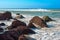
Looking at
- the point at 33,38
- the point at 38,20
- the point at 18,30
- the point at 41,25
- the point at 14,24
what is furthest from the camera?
the point at 38,20

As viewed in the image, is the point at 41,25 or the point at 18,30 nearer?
the point at 18,30

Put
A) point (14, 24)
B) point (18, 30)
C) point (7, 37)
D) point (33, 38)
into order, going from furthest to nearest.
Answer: point (14, 24), point (18, 30), point (33, 38), point (7, 37)

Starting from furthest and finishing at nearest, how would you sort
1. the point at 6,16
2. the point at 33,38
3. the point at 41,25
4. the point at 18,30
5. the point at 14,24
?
the point at 6,16, the point at 41,25, the point at 14,24, the point at 18,30, the point at 33,38

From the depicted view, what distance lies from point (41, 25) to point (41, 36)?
113 inches

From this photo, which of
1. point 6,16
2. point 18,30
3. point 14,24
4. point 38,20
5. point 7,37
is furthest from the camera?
point 6,16

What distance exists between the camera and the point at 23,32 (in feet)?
30.8

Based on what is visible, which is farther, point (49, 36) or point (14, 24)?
point (14, 24)

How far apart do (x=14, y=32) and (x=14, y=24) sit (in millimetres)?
2104

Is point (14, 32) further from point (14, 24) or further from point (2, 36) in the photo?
point (14, 24)

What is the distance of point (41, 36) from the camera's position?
8.92 metres

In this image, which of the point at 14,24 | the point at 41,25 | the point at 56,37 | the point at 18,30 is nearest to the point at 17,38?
the point at 18,30

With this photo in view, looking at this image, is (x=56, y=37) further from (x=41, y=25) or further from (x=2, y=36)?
(x=41, y=25)

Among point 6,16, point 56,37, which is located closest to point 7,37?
point 56,37

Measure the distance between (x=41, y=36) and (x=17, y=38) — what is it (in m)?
1.14
